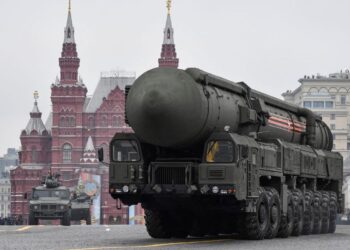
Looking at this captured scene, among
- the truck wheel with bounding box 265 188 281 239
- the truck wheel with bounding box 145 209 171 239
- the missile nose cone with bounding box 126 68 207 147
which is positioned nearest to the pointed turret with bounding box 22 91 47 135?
the truck wheel with bounding box 265 188 281 239

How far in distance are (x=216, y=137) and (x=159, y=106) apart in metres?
1.63

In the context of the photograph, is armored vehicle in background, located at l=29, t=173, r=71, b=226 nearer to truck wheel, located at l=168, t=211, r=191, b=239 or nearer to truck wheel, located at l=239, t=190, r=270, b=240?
truck wheel, located at l=168, t=211, r=191, b=239

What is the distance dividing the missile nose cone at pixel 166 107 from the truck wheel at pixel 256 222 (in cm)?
246

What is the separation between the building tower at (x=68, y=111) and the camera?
174 m

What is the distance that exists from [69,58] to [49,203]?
121m

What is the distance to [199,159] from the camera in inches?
971

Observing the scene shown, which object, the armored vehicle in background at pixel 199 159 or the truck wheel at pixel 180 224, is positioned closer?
the armored vehicle in background at pixel 199 159

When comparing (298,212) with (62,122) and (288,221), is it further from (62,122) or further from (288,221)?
(62,122)

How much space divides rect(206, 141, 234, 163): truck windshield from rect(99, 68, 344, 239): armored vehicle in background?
2 cm

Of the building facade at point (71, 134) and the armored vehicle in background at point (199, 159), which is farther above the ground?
the building facade at point (71, 134)

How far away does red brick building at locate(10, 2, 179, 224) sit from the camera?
174250 millimetres

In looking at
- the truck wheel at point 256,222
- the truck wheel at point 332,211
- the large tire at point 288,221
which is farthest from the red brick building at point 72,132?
the truck wheel at point 256,222

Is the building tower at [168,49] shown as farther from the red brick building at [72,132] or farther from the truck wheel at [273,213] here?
the truck wheel at [273,213]

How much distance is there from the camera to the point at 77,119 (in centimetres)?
17812
